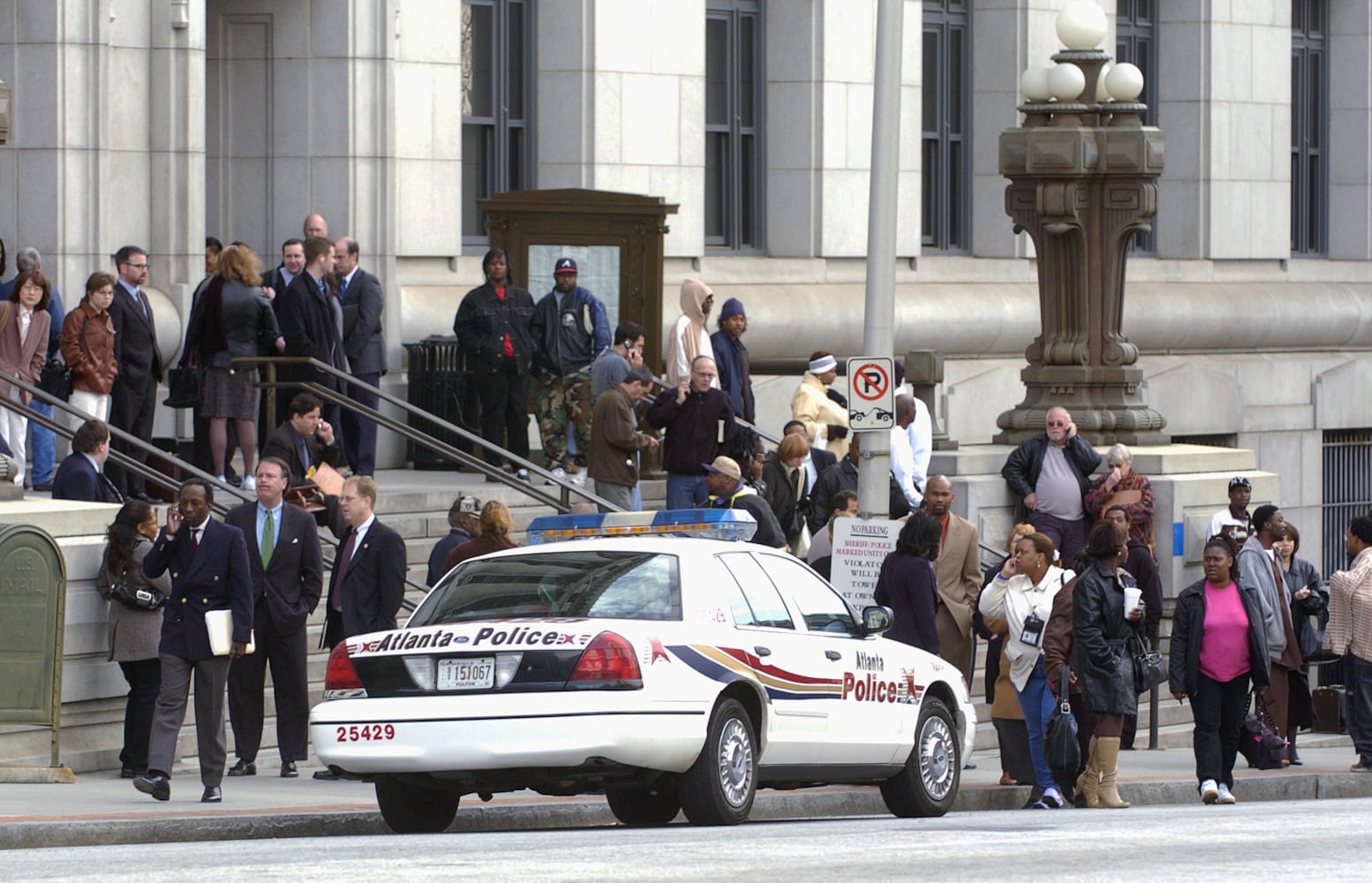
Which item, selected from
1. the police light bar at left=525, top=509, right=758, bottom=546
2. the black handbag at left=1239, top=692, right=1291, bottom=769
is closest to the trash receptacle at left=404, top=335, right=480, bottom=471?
the black handbag at left=1239, top=692, right=1291, bottom=769

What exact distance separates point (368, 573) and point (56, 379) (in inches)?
201

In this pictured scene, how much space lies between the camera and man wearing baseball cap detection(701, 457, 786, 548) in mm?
17719

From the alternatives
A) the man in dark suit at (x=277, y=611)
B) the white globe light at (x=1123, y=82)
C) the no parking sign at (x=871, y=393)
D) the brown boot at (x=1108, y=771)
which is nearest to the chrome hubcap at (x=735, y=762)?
the man in dark suit at (x=277, y=611)

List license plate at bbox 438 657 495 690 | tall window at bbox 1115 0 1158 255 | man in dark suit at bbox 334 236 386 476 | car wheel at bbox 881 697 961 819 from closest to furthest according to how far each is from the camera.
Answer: license plate at bbox 438 657 495 690, car wheel at bbox 881 697 961 819, man in dark suit at bbox 334 236 386 476, tall window at bbox 1115 0 1158 255

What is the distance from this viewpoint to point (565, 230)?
920 inches

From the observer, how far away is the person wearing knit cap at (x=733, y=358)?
21906 mm

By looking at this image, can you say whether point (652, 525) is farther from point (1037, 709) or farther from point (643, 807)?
point (1037, 709)

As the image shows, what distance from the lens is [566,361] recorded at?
864 inches

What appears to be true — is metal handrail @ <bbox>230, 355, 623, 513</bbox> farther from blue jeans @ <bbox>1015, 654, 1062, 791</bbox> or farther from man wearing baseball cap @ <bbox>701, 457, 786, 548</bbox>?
blue jeans @ <bbox>1015, 654, 1062, 791</bbox>

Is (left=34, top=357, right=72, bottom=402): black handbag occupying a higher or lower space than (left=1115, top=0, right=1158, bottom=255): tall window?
lower

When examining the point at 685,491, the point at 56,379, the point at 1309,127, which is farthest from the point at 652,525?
the point at 1309,127

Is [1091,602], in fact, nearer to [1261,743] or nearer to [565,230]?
[1261,743]

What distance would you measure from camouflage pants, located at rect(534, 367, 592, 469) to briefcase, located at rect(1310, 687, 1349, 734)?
6173 mm

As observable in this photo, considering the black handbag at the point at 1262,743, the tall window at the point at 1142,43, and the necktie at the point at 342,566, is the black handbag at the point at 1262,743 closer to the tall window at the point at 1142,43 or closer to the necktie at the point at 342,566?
the necktie at the point at 342,566
